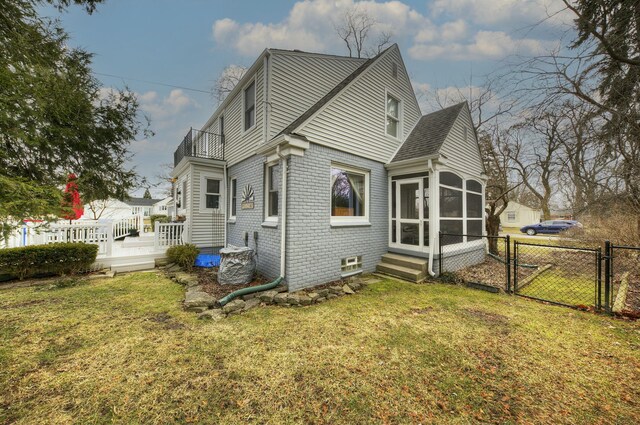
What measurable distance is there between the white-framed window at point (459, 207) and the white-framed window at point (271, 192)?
4.81 m

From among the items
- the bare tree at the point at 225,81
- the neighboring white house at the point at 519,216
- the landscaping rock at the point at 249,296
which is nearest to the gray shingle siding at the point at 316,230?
the landscaping rock at the point at 249,296

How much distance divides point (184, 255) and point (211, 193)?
2.59 meters

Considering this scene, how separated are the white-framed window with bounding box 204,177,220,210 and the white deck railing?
1.15m

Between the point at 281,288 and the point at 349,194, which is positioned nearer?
the point at 281,288

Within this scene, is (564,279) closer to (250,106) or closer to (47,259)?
(250,106)

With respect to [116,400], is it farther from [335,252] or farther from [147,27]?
[147,27]

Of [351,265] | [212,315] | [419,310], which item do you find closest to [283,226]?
[212,315]

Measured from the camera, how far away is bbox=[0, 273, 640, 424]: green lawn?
2234 millimetres

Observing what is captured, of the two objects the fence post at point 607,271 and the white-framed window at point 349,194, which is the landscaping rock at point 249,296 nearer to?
the white-framed window at point 349,194

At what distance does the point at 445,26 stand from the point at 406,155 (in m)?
5.55

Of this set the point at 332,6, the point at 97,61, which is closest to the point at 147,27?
the point at 97,61

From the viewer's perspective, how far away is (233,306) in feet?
15.0

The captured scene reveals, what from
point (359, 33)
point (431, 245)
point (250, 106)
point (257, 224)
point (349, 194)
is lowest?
point (431, 245)

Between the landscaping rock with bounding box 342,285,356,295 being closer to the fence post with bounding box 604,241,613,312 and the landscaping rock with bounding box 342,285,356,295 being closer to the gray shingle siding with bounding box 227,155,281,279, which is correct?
the gray shingle siding with bounding box 227,155,281,279
